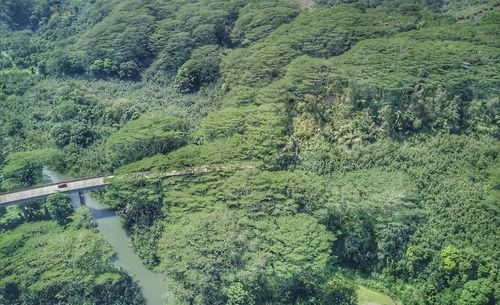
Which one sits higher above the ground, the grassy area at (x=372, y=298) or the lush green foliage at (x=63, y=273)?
the lush green foliage at (x=63, y=273)

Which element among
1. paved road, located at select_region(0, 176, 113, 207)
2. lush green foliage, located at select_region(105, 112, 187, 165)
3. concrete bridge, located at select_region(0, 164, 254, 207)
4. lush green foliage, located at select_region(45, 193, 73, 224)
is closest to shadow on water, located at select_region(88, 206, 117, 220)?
concrete bridge, located at select_region(0, 164, 254, 207)

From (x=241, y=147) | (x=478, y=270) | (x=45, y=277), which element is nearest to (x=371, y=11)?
(x=241, y=147)

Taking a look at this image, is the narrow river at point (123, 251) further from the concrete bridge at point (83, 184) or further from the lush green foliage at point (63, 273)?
the concrete bridge at point (83, 184)

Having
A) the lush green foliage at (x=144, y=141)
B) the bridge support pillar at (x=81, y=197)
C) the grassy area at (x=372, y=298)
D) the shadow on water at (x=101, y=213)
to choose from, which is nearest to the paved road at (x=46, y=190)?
the bridge support pillar at (x=81, y=197)

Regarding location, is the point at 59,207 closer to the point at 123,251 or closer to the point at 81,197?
the point at 81,197

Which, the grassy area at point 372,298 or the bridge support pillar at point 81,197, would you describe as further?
the bridge support pillar at point 81,197

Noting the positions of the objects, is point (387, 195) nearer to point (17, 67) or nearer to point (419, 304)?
point (419, 304)

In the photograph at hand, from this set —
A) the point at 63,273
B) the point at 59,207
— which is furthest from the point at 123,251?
the point at 63,273
